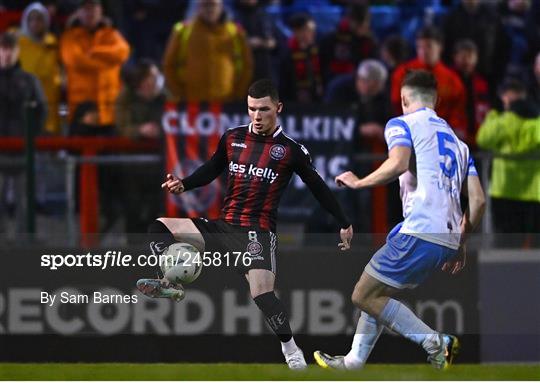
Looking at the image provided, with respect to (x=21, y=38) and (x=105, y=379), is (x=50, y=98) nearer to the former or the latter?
(x=21, y=38)

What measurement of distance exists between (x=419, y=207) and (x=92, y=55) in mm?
7401

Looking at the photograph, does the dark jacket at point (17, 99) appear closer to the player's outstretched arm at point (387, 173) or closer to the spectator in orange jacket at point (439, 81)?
the spectator in orange jacket at point (439, 81)

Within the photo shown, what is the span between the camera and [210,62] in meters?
16.5

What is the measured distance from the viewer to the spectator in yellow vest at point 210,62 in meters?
16.5

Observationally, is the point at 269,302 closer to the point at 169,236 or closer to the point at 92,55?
the point at 169,236

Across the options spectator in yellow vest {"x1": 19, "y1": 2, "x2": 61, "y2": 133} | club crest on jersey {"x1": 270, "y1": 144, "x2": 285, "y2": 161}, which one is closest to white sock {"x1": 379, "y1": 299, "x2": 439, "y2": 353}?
club crest on jersey {"x1": 270, "y1": 144, "x2": 285, "y2": 161}

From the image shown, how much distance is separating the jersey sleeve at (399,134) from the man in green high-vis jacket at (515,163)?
4688 millimetres

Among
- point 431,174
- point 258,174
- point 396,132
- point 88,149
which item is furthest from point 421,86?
point 88,149

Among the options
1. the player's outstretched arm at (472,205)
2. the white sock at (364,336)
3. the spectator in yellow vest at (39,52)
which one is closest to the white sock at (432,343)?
the white sock at (364,336)

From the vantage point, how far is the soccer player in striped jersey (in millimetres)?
9852

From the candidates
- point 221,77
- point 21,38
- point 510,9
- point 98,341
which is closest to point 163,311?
point 98,341

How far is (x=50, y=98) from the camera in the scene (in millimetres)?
17156

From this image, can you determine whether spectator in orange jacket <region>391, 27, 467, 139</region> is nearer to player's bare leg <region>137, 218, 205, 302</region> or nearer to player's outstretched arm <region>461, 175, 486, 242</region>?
player's outstretched arm <region>461, 175, 486, 242</region>

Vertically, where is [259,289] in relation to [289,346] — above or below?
above
